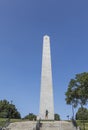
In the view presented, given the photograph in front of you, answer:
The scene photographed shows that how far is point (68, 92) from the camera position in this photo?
2068 inches

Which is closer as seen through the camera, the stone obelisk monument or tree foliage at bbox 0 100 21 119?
the stone obelisk monument

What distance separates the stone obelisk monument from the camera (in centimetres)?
4491

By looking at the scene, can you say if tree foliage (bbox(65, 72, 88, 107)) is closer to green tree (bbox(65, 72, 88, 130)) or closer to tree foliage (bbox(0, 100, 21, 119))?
green tree (bbox(65, 72, 88, 130))

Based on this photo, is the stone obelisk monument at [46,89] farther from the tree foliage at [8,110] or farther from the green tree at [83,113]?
the tree foliage at [8,110]

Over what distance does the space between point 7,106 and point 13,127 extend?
5820 cm

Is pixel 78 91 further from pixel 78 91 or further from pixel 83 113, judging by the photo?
pixel 83 113

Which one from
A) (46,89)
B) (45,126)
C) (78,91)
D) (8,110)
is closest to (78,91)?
(78,91)

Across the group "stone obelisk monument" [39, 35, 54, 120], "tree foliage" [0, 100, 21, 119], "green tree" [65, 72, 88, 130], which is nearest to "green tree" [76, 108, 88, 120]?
"green tree" [65, 72, 88, 130]

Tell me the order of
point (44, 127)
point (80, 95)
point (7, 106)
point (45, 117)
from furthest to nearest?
point (7, 106) → point (80, 95) → point (45, 117) → point (44, 127)

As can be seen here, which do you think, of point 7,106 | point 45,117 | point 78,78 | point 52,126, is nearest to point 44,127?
point 52,126

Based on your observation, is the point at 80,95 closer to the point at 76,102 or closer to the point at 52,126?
the point at 76,102

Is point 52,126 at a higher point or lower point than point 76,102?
lower

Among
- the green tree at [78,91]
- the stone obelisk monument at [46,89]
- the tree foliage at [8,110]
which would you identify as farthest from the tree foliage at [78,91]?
the tree foliage at [8,110]

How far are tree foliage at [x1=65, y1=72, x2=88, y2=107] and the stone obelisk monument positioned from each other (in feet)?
22.6
